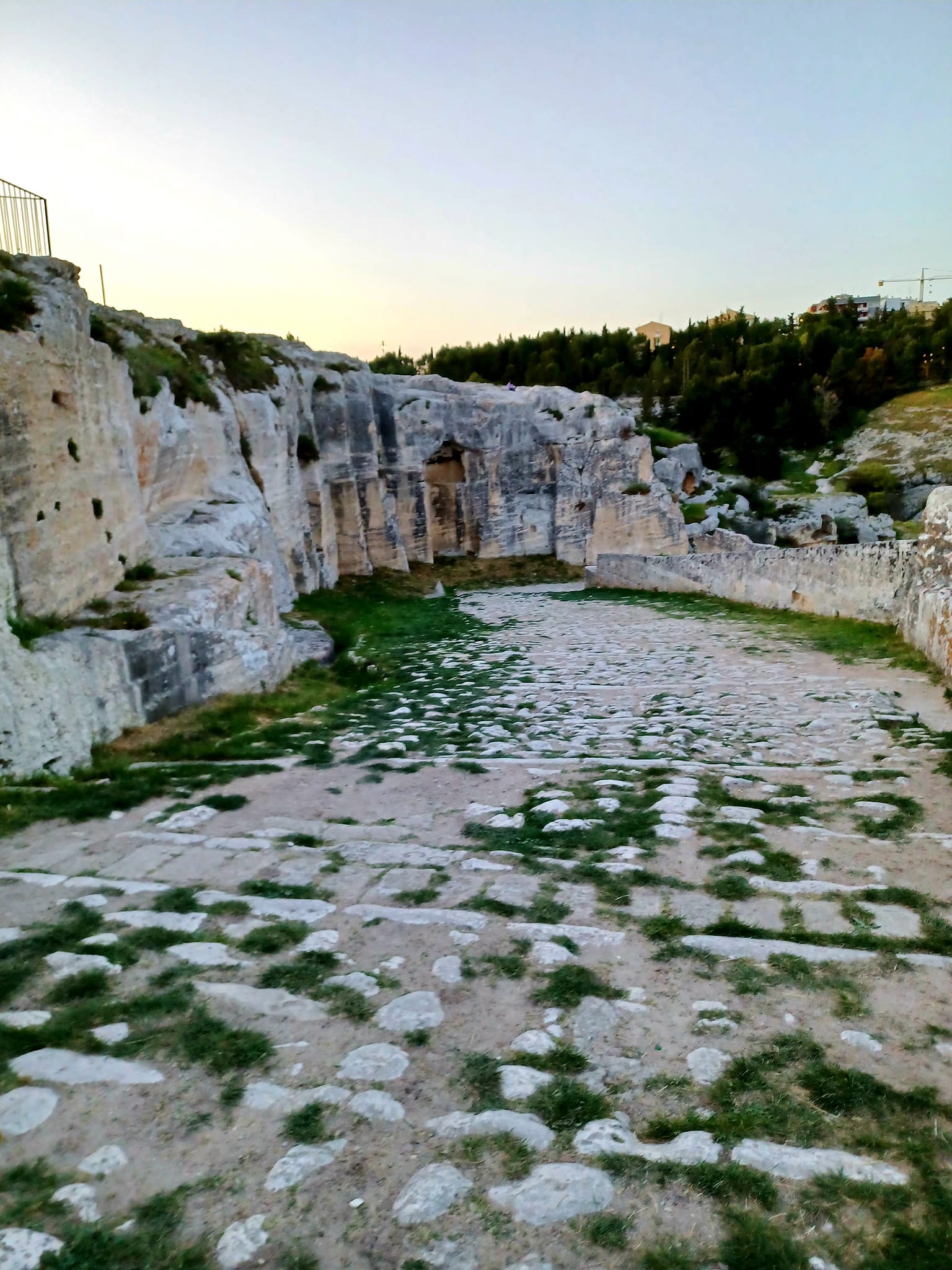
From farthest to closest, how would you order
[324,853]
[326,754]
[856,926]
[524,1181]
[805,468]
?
[805,468]
[326,754]
[324,853]
[856,926]
[524,1181]

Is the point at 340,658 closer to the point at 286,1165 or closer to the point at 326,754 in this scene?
the point at 326,754

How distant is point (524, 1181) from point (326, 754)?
17.4ft

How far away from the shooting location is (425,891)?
439 centimetres

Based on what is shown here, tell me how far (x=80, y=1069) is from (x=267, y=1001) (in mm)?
729

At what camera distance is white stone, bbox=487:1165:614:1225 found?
2252mm

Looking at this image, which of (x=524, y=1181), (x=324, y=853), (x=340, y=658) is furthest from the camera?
(x=340, y=658)

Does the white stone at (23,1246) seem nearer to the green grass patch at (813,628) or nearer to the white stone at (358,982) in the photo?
the white stone at (358,982)

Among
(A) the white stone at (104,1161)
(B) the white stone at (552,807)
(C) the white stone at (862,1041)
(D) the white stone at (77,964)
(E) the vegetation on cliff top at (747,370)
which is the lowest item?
(B) the white stone at (552,807)

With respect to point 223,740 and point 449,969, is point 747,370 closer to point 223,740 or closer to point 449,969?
point 223,740

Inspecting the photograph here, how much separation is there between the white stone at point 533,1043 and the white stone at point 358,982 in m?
0.69

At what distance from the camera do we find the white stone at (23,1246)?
2033 millimetres

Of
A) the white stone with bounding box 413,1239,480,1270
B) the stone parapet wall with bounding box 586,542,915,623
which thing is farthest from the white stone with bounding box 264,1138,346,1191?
the stone parapet wall with bounding box 586,542,915,623

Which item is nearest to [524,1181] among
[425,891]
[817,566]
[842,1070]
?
[842,1070]

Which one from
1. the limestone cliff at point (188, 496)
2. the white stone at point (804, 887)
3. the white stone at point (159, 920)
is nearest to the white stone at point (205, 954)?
the white stone at point (159, 920)
